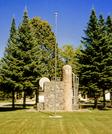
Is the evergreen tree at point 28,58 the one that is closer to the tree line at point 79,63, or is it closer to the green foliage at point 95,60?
the tree line at point 79,63

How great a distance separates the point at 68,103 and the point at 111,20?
1853cm

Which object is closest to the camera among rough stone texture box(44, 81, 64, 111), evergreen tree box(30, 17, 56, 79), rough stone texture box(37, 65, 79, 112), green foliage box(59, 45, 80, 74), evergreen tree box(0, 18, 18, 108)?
rough stone texture box(37, 65, 79, 112)

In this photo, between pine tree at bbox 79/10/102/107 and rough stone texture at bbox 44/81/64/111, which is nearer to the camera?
rough stone texture at bbox 44/81/64/111

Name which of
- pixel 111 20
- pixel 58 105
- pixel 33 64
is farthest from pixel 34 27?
pixel 58 105

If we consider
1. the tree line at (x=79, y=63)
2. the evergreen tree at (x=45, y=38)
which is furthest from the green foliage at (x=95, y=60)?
the evergreen tree at (x=45, y=38)

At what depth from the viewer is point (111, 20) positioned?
52719 millimetres

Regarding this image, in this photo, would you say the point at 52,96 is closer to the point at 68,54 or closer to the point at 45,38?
the point at 45,38

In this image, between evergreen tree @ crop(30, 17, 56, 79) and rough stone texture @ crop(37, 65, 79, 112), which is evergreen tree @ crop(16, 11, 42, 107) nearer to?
rough stone texture @ crop(37, 65, 79, 112)

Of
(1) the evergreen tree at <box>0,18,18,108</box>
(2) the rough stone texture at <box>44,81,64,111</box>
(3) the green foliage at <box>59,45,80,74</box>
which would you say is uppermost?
(3) the green foliage at <box>59,45,80,74</box>

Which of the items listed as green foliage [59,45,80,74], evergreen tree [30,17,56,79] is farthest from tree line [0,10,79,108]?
green foliage [59,45,80,74]

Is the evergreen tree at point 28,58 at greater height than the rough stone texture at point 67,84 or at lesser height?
greater

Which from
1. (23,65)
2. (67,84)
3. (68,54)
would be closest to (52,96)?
(67,84)

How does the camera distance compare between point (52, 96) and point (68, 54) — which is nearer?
point (52, 96)

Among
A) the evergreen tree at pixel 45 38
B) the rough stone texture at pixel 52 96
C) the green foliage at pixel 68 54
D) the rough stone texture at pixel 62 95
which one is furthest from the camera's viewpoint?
the green foliage at pixel 68 54
